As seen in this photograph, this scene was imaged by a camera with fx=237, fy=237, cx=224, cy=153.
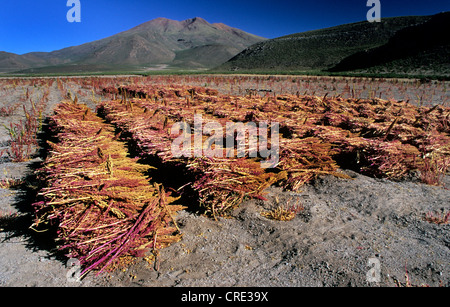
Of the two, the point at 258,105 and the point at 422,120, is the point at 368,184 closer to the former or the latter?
the point at 422,120

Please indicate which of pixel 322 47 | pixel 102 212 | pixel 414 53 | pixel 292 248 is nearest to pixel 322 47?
pixel 322 47

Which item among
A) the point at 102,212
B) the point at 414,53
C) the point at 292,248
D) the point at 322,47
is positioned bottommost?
the point at 292,248

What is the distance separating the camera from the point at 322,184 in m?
3.75

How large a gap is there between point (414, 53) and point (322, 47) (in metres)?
33.8

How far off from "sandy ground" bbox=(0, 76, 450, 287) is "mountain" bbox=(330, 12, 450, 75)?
4378 centimetres

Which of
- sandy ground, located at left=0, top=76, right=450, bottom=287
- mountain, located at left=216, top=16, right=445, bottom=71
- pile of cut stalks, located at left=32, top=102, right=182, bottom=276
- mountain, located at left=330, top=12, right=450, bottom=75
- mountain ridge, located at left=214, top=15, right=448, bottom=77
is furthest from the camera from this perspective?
mountain, located at left=216, top=16, right=445, bottom=71

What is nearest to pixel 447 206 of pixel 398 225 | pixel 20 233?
pixel 398 225

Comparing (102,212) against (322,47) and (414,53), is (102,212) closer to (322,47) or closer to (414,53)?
(414,53)

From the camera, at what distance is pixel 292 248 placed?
2.52 metres

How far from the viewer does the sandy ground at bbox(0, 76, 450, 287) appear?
2.16 metres

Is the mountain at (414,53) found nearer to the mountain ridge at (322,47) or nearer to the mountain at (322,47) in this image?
the mountain ridge at (322,47)

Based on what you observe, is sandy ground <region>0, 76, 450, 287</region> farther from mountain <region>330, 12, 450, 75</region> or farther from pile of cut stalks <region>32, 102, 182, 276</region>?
mountain <region>330, 12, 450, 75</region>

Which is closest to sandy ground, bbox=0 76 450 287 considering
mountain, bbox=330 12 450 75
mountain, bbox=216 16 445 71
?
mountain, bbox=330 12 450 75

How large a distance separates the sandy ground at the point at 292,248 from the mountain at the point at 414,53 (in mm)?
43784
